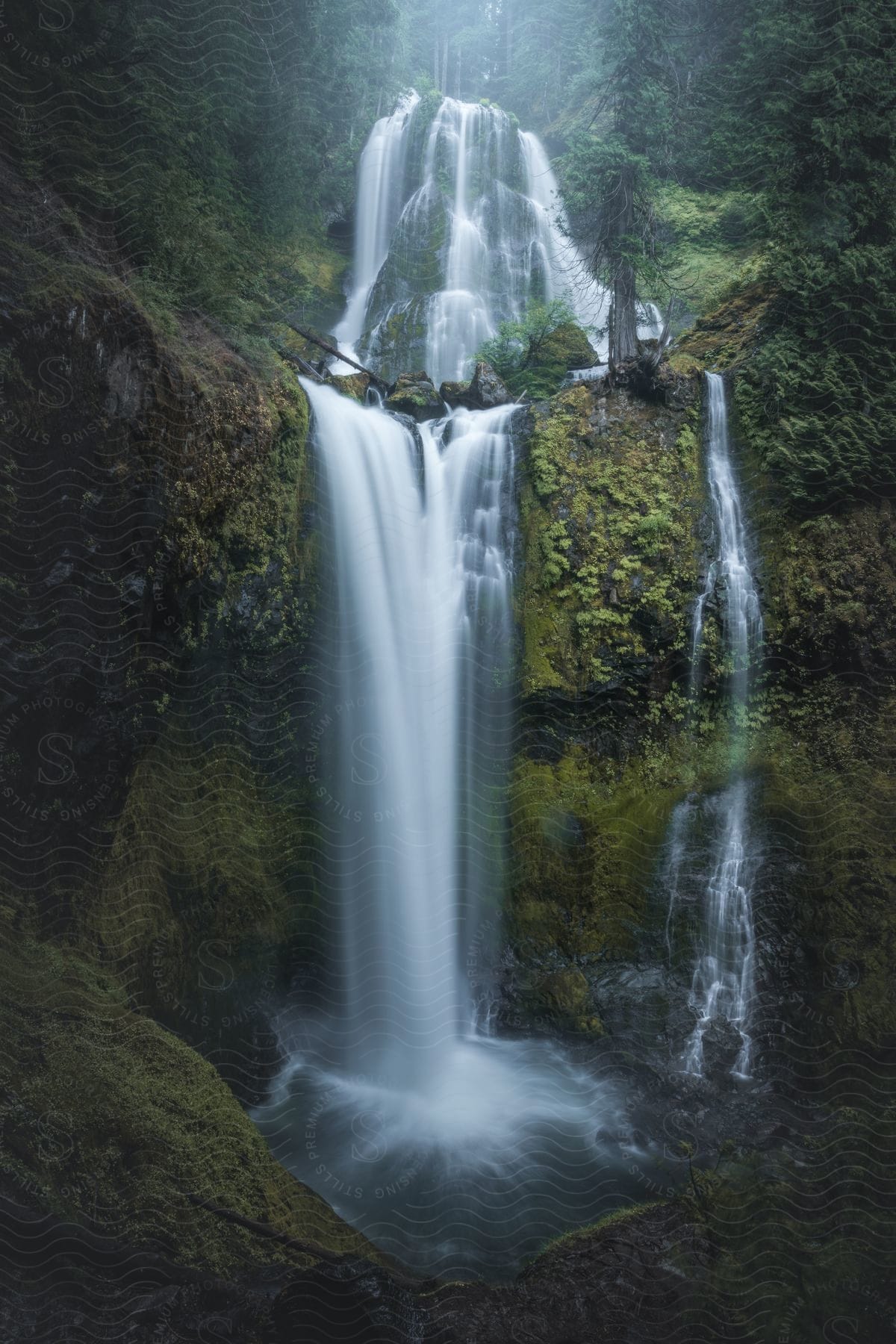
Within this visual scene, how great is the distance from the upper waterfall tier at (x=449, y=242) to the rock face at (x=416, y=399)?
3402 mm

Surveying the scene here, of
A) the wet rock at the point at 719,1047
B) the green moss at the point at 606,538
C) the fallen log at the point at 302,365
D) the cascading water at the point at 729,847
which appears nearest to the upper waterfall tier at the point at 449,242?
the fallen log at the point at 302,365

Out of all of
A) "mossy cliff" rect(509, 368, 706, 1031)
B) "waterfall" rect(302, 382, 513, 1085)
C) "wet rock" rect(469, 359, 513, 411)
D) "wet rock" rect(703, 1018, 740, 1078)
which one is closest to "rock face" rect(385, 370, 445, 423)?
"wet rock" rect(469, 359, 513, 411)

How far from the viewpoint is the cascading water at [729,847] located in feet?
23.3

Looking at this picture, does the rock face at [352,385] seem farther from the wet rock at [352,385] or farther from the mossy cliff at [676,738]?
the mossy cliff at [676,738]

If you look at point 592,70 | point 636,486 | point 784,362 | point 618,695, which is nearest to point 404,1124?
point 618,695

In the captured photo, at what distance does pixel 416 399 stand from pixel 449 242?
712 centimetres

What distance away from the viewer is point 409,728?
308 inches

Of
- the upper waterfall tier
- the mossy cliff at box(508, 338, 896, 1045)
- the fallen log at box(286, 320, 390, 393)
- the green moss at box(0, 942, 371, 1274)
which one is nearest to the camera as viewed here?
the green moss at box(0, 942, 371, 1274)

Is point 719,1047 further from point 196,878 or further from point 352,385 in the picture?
point 352,385

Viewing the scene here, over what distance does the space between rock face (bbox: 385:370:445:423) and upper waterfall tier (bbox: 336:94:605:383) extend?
340 cm

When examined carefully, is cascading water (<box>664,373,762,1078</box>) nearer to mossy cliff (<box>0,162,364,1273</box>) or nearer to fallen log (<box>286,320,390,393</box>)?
mossy cliff (<box>0,162,364,1273</box>)

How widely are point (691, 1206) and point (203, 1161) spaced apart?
12.7 feet

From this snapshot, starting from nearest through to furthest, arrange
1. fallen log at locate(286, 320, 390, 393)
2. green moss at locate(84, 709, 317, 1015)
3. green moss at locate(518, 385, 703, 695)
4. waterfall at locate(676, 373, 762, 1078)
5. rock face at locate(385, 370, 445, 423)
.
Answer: green moss at locate(84, 709, 317, 1015), waterfall at locate(676, 373, 762, 1078), green moss at locate(518, 385, 703, 695), fallen log at locate(286, 320, 390, 393), rock face at locate(385, 370, 445, 423)

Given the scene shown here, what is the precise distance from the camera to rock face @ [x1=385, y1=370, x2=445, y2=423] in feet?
Answer: 32.7
